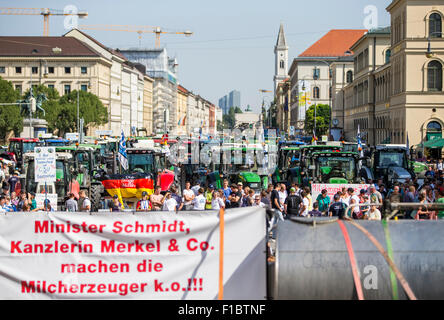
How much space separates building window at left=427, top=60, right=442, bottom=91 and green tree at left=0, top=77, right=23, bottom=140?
43864 millimetres

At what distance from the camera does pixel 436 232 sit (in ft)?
25.9

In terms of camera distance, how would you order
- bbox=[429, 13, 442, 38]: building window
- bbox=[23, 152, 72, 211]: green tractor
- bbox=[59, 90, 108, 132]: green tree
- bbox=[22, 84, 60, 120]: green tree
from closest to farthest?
bbox=[23, 152, 72, 211]: green tractor, bbox=[429, 13, 442, 38]: building window, bbox=[22, 84, 60, 120]: green tree, bbox=[59, 90, 108, 132]: green tree

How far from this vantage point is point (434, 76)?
6419cm

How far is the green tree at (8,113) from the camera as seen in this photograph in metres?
79.2

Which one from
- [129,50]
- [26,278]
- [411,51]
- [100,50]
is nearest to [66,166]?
[26,278]

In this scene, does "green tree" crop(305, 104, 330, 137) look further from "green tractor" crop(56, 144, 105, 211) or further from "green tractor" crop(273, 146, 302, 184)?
"green tractor" crop(56, 144, 105, 211)

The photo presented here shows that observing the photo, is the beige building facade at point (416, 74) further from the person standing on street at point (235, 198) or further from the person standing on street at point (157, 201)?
the person standing on street at point (157, 201)

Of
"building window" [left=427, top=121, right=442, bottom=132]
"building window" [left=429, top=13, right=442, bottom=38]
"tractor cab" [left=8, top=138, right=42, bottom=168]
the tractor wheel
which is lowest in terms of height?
the tractor wheel

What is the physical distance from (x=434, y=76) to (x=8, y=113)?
4450cm

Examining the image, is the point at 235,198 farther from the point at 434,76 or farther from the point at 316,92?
the point at 316,92

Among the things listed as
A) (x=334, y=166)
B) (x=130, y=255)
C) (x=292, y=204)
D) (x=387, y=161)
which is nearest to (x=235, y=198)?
(x=292, y=204)

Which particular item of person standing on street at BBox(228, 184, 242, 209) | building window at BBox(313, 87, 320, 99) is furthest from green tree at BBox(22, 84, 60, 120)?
person standing on street at BBox(228, 184, 242, 209)

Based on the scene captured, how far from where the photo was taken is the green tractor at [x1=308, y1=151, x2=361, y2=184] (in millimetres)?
25891

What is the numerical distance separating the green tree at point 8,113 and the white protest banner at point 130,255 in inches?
2901
